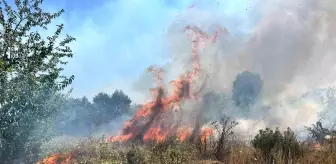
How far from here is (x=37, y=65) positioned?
70.1ft

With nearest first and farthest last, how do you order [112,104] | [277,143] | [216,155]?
[277,143] < [216,155] < [112,104]

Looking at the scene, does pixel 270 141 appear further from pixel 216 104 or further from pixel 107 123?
pixel 107 123

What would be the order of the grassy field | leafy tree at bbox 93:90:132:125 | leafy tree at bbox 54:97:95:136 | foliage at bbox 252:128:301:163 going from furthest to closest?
leafy tree at bbox 93:90:132:125, leafy tree at bbox 54:97:95:136, foliage at bbox 252:128:301:163, the grassy field

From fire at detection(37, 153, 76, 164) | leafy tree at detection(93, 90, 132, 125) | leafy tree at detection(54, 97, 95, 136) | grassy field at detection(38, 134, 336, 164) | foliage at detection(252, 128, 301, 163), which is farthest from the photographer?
leafy tree at detection(93, 90, 132, 125)

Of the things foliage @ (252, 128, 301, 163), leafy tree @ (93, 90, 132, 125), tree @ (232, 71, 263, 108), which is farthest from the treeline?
foliage @ (252, 128, 301, 163)

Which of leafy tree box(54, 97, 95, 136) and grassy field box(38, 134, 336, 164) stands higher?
leafy tree box(54, 97, 95, 136)

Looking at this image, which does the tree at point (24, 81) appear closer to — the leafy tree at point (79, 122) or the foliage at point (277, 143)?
the foliage at point (277, 143)

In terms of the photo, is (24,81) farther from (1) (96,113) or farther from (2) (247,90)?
(1) (96,113)

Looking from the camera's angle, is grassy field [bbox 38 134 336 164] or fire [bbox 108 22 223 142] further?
fire [bbox 108 22 223 142]

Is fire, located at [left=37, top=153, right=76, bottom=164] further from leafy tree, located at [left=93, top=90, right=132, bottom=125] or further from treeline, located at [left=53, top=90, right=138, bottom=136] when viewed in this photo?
leafy tree, located at [left=93, top=90, right=132, bottom=125]

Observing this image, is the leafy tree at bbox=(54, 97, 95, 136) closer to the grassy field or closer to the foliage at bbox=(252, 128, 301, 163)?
the grassy field

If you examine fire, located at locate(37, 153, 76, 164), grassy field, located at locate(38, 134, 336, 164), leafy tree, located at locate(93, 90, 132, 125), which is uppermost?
leafy tree, located at locate(93, 90, 132, 125)

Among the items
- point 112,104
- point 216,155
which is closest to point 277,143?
point 216,155

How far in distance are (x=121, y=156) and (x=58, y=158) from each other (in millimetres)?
9219
